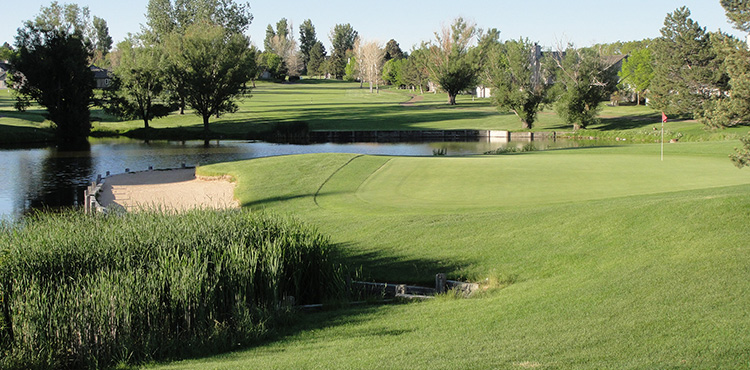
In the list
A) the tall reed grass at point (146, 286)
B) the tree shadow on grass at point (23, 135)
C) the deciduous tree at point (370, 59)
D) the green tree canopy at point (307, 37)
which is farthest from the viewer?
the green tree canopy at point (307, 37)

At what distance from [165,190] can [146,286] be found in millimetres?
17773

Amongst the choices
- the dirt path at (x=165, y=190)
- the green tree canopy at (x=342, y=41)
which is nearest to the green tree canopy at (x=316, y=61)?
the green tree canopy at (x=342, y=41)

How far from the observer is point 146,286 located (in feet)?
30.5

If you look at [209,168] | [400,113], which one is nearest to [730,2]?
[209,168]

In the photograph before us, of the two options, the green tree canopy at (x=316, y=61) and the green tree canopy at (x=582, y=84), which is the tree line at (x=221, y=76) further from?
the green tree canopy at (x=316, y=61)

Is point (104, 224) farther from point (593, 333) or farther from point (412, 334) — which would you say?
point (593, 333)

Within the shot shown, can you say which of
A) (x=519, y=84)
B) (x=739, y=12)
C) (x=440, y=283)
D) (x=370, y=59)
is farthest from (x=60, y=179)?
(x=370, y=59)

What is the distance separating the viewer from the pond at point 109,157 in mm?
29406

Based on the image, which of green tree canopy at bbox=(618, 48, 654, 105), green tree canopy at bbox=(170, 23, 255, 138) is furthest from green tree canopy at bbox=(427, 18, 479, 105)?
green tree canopy at bbox=(170, 23, 255, 138)

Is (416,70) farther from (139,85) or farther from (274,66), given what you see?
(139,85)

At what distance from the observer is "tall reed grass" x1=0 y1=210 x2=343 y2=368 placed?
848 cm

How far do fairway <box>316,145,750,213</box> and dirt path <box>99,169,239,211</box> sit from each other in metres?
4.49

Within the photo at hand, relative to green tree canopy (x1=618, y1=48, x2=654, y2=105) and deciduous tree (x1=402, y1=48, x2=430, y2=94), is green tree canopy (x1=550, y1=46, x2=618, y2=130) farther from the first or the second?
deciduous tree (x1=402, y1=48, x2=430, y2=94)

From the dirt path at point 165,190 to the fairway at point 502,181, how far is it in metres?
4.49
